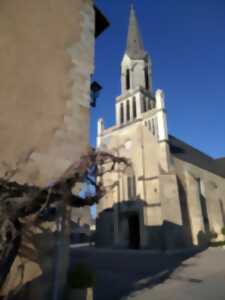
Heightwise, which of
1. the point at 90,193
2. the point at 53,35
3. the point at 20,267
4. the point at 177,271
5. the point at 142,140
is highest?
the point at 142,140

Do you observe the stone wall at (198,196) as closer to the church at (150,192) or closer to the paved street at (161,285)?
the church at (150,192)

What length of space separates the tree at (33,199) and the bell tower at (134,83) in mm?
19200

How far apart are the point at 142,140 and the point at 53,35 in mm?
15277

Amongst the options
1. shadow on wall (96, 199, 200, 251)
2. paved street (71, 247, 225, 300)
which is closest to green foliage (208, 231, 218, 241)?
shadow on wall (96, 199, 200, 251)

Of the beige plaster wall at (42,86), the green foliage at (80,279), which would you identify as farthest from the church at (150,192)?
the green foliage at (80,279)

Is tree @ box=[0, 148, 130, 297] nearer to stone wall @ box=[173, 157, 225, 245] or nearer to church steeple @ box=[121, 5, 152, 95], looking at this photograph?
stone wall @ box=[173, 157, 225, 245]

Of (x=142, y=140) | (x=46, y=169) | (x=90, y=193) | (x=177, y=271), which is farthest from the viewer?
(x=142, y=140)

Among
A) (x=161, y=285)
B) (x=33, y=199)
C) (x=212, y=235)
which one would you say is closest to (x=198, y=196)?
(x=212, y=235)

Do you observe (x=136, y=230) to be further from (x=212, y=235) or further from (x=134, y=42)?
(x=134, y=42)

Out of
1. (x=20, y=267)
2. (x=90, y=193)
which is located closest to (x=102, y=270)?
(x=20, y=267)

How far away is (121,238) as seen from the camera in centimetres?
1842

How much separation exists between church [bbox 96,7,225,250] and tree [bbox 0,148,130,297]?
11072 mm

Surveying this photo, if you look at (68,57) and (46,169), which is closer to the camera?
(46,169)

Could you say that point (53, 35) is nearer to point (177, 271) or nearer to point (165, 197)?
point (177, 271)
